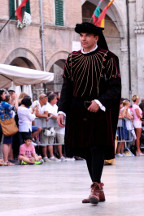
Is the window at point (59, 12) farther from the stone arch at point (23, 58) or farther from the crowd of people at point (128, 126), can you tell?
the crowd of people at point (128, 126)

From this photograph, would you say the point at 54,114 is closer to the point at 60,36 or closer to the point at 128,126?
the point at 128,126

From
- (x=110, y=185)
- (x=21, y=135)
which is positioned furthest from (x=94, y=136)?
(x=21, y=135)

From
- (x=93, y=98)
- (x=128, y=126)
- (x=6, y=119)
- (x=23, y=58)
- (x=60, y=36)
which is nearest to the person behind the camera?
(x=93, y=98)

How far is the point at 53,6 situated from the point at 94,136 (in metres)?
22.8

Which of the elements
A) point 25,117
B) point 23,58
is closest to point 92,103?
point 25,117

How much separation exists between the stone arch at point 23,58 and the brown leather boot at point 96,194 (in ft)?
64.9

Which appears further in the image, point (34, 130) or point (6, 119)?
point (34, 130)

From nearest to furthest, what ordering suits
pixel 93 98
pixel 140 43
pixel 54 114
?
pixel 93 98
pixel 54 114
pixel 140 43

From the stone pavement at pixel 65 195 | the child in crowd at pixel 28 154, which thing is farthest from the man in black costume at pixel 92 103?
the child in crowd at pixel 28 154

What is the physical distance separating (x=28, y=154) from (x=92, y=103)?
9.53 metres

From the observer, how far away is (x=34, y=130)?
709 inches

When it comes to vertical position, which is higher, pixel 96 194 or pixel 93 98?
pixel 93 98

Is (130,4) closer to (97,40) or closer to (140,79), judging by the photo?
(140,79)

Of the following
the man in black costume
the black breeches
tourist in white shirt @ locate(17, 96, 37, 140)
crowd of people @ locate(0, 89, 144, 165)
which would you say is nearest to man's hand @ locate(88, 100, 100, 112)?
the man in black costume
